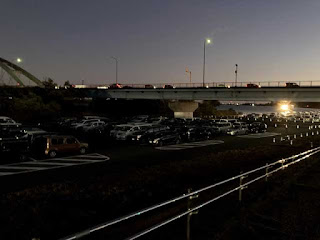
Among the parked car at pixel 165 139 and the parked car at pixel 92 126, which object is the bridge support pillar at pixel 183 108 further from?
the parked car at pixel 165 139

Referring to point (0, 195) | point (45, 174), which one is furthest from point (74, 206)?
point (45, 174)

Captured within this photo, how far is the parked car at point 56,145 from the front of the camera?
18.9m

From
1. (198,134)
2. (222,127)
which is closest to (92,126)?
(198,134)

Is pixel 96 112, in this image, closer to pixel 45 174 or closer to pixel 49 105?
pixel 49 105

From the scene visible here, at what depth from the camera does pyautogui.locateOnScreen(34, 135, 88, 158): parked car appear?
18852mm

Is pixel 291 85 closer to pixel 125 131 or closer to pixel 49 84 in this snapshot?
pixel 125 131

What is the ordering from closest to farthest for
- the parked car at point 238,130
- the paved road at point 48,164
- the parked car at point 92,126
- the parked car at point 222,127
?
the paved road at point 48,164, the parked car at point 92,126, the parked car at point 222,127, the parked car at point 238,130

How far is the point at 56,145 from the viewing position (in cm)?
1908

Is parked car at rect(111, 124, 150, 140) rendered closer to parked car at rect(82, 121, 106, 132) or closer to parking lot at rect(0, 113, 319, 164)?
parking lot at rect(0, 113, 319, 164)

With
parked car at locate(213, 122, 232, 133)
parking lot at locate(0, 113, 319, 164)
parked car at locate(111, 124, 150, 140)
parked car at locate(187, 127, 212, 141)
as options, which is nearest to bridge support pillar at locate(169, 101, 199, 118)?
parking lot at locate(0, 113, 319, 164)

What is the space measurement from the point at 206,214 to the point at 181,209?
0.85m

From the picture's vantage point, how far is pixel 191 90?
59.3 meters

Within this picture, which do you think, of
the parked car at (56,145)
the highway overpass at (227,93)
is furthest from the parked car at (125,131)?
the highway overpass at (227,93)

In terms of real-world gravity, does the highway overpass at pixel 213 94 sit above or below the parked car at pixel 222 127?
above
